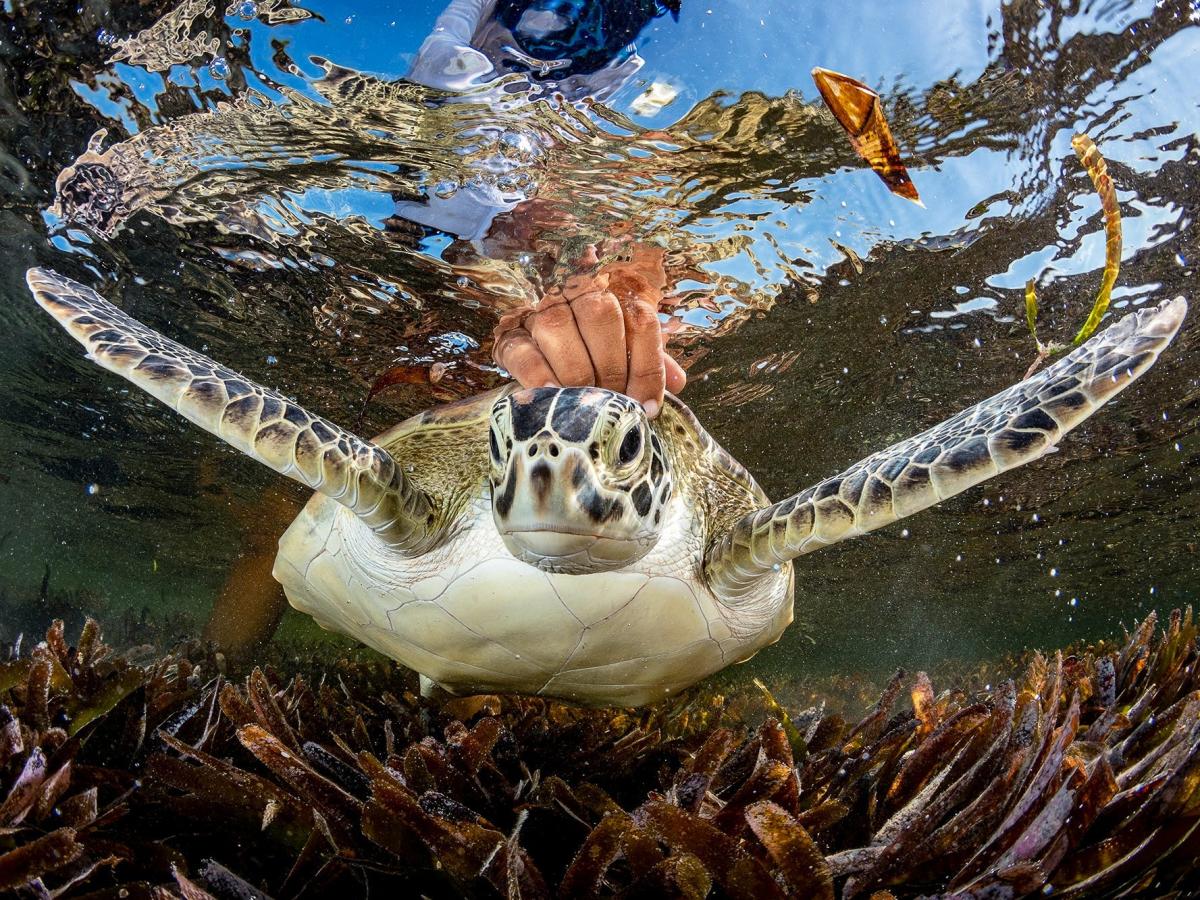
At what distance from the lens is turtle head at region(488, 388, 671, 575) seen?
2004 millimetres

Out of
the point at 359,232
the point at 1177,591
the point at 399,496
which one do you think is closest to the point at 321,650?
the point at 359,232

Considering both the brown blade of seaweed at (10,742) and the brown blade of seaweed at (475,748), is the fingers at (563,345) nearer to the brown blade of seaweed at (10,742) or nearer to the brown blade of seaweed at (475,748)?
the brown blade of seaweed at (475,748)

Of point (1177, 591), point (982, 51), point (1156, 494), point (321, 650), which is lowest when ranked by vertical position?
point (321, 650)

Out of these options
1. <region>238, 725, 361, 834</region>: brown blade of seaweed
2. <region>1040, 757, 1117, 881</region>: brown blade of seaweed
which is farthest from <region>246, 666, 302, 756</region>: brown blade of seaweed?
<region>1040, 757, 1117, 881</region>: brown blade of seaweed

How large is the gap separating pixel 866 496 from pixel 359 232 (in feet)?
13.6

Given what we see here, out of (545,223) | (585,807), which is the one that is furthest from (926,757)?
(545,223)

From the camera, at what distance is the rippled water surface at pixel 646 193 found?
3.38m

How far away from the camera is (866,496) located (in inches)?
92.3

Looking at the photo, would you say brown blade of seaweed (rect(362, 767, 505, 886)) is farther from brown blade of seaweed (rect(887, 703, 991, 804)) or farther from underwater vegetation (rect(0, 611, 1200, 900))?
brown blade of seaweed (rect(887, 703, 991, 804))

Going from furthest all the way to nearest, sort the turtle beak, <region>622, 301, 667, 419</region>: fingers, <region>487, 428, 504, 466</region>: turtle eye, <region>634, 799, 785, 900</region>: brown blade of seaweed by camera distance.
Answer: <region>622, 301, 667, 419</region>: fingers → <region>487, 428, 504, 466</region>: turtle eye → the turtle beak → <region>634, 799, 785, 900</region>: brown blade of seaweed

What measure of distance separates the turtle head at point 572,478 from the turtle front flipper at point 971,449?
2.18 ft

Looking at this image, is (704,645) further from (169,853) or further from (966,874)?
(169,853)

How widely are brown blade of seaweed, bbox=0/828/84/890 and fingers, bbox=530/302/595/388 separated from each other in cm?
272

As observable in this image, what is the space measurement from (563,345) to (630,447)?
2.21 meters
